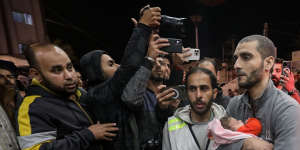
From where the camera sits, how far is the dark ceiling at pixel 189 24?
7.62 metres

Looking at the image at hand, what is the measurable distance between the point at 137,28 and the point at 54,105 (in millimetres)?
844

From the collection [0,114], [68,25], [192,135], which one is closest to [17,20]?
[68,25]

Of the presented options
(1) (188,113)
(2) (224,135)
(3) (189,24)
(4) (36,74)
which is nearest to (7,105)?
(4) (36,74)

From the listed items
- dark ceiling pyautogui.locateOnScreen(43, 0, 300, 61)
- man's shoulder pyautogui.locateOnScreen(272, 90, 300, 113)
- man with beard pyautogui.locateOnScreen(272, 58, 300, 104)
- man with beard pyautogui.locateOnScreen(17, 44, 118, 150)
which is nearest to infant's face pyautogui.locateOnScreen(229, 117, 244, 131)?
man's shoulder pyautogui.locateOnScreen(272, 90, 300, 113)

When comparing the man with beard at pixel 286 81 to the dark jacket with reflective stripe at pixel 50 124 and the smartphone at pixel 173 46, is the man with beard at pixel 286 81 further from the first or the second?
the dark jacket with reflective stripe at pixel 50 124

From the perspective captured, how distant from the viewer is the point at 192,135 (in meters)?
1.71

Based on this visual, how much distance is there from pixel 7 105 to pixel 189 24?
841cm

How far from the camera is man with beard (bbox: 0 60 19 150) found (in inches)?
57.1

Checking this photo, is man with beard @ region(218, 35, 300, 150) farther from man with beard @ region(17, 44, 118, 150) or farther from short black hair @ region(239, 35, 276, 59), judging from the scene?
man with beard @ region(17, 44, 118, 150)

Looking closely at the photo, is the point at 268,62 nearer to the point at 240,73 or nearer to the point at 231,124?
the point at 240,73

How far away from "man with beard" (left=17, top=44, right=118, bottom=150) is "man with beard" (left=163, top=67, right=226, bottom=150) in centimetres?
54

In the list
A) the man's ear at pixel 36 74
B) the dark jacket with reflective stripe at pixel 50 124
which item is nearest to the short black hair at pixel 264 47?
the dark jacket with reflective stripe at pixel 50 124

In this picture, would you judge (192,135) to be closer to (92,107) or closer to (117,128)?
(117,128)

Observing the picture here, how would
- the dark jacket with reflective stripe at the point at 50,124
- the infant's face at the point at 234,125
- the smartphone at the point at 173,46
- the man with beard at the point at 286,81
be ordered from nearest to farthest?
the dark jacket with reflective stripe at the point at 50,124 → the infant's face at the point at 234,125 → the smartphone at the point at 173,46 → the man with beard at the point at 286,81
